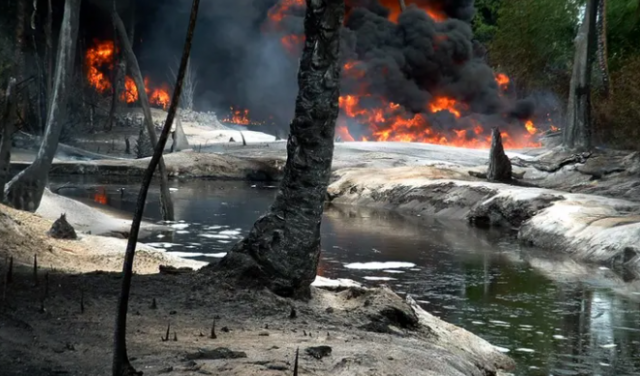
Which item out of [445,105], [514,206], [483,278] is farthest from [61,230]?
[445,105]

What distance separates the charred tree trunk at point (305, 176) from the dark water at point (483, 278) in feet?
8.57

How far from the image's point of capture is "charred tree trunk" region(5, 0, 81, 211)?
16172mm

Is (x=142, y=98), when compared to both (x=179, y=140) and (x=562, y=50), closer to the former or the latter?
(x=562, y=50)

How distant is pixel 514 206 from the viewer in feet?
76.5

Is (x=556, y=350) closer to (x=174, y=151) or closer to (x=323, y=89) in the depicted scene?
(x=323, y=89)

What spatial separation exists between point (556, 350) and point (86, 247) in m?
6.97

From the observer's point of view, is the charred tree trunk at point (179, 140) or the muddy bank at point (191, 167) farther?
the charred tree trunk at point (179, 140)

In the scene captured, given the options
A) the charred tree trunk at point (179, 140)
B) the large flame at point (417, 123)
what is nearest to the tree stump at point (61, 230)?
the charred tree trunk at point (179, 140)

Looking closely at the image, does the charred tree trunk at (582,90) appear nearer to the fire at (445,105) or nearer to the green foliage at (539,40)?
the green foliage at (539,40)

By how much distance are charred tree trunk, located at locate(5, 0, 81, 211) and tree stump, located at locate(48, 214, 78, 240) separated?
120 inches

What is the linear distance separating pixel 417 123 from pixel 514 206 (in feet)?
110

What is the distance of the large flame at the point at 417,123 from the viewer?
5584 centimetres

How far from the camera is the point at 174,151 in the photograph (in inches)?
1751

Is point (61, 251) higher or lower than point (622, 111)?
lower
